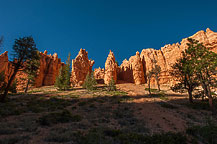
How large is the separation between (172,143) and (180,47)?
2815 inches

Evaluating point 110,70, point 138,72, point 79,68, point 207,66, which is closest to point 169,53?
point 138,72

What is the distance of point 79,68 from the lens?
6406 centimetres

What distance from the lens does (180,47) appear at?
6059cm

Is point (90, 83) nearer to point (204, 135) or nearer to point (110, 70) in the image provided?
point (110, 70)

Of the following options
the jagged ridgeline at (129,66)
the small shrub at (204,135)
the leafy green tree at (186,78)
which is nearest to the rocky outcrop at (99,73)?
the jagged ridgeline at (129,66)

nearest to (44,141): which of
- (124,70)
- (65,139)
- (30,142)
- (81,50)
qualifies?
(30,142)

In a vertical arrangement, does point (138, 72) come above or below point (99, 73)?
below

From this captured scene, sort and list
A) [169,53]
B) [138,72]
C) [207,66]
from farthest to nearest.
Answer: [138,72], [169,53], [207,66]

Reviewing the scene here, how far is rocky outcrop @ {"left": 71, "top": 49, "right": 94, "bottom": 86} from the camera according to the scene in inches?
2393

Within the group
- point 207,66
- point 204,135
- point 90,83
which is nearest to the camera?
point 204,135

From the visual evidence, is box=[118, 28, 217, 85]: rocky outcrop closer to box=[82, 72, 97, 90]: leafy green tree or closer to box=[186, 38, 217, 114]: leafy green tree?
A: box=[82, 72, 97, 90]: leafy green tree

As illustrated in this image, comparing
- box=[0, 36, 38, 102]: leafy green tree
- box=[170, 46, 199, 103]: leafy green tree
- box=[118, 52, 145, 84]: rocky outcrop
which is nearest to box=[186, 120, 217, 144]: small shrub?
box=[170, 46, 199, 103]: leafy green tree

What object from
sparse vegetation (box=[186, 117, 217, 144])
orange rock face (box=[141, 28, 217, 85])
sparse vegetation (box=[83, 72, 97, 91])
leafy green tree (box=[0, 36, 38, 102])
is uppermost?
orange rock face (box=[141, 28, 217, 85])

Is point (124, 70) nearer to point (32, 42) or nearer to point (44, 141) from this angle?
point (32, 42)
